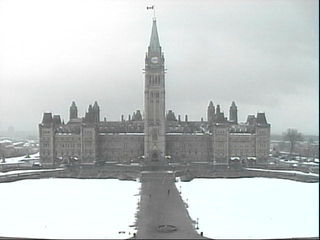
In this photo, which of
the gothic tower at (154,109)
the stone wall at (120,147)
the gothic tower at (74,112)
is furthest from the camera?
the gothic tower at (74,112)

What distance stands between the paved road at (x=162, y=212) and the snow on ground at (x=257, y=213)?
22 centimetres

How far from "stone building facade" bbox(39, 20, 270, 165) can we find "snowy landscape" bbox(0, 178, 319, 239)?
974 centimetres

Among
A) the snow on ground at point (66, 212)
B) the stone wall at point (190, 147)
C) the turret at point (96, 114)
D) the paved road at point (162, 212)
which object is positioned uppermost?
the turret at point (96, 114)

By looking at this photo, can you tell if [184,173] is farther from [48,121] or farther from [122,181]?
[48,121]

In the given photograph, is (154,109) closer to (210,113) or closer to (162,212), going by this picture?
(210,113)

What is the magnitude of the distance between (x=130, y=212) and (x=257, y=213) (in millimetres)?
2418

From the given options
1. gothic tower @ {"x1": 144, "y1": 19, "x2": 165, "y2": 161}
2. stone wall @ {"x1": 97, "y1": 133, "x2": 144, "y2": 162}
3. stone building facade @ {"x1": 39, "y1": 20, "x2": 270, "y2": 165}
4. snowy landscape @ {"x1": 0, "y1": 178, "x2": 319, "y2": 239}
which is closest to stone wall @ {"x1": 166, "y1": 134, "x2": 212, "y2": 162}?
stone building facade @ {"x1": 39, "y1": 20, "x2": 270, "y2": 165}

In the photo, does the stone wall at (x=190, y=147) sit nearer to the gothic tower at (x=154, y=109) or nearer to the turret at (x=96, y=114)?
the gothic tower at (x=154, y=109)

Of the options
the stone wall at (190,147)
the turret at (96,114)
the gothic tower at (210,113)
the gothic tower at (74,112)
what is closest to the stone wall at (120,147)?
the turret at (96,114)

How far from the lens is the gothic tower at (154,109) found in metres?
19.7

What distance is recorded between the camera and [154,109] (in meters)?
20.1

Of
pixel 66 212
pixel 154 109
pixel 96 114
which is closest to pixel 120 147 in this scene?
pixel 96 114

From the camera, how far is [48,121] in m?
19.7

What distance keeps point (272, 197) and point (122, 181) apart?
6060mm
